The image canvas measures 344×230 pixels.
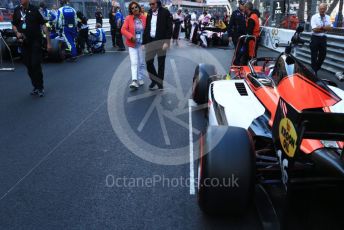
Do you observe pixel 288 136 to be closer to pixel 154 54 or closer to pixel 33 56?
pixel 154 54

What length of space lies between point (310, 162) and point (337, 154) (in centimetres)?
18

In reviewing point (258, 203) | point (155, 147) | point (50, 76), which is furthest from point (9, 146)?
Result: point (50, 76)

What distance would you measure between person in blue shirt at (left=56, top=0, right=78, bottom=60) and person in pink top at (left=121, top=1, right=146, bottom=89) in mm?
5522

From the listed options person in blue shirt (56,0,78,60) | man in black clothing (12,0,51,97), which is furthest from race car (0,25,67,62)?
man in black clothing (12,0,51,97)

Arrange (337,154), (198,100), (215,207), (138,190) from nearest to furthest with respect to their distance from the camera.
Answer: (337,154)
(215,207)
(138,190)
(198,100)

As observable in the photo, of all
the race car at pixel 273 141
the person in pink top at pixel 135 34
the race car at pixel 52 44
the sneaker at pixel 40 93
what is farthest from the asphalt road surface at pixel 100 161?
the race car at pixel 52 44

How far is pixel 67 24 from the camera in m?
12.2

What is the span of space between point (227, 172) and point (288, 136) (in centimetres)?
56

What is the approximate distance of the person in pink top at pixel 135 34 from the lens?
285 inches

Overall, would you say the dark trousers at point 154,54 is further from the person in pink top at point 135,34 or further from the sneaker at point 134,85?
the sneaker at point 134,85

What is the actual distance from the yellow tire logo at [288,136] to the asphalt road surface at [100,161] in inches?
33.7

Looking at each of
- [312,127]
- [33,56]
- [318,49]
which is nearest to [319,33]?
[318,49]

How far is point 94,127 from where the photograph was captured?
530 cm

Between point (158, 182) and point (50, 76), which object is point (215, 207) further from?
point (50, 76)
